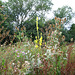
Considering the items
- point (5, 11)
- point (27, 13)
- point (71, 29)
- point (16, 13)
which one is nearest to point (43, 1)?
point (27, 13)

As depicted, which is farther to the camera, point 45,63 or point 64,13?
point 64,13

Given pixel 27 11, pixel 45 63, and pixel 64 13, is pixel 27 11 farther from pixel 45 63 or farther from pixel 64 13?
pixel 45 63

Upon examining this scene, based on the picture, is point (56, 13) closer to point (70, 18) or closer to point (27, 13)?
point (70, 18)

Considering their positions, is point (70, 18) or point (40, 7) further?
point (70, 18)

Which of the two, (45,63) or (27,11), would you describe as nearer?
(45,63)

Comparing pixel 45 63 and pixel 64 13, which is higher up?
pixel 64 13

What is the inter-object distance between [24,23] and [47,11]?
13.6 ft

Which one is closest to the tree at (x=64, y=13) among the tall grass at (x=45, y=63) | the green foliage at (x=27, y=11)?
the green foliage at (x=27, y=11)

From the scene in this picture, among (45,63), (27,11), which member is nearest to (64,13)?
(27,11)

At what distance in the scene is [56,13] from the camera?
808 inches

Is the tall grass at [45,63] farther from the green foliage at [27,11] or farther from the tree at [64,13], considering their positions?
the tree at [64,13]

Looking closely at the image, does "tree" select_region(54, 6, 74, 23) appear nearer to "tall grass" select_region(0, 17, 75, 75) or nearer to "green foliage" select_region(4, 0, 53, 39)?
"green foliage" select_region(4, 0, 53, 39)

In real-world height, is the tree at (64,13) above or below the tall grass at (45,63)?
above

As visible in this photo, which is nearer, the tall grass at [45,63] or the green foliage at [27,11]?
the tall grass at [45,63]
